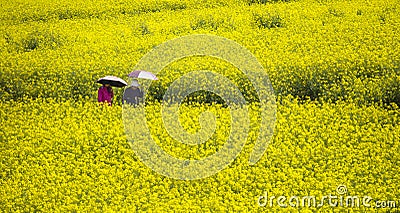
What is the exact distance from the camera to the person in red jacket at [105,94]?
37.1ft

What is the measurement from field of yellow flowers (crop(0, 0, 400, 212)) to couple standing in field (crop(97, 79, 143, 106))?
0.76ft

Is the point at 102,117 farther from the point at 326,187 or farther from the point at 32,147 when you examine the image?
the point at 326,187

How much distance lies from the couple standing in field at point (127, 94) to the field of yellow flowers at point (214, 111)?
0.76 feet

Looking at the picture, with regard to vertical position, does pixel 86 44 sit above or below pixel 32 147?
above

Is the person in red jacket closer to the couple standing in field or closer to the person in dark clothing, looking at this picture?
the couple standing in field

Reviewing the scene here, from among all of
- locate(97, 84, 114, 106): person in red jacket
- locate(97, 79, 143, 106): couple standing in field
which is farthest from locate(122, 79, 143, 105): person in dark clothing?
locate(97, 84, 114, 106): person in red jacket

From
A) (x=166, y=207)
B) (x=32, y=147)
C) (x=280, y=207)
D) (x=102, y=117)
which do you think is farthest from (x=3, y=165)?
(x=280, y=207)

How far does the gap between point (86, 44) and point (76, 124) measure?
14.5 feet

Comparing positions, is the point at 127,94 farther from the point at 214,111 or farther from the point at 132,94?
the point at 214,111

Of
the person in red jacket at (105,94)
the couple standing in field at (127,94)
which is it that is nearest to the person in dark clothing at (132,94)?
the couple standing in field at (127,94)

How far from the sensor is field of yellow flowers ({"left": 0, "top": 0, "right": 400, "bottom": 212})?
338 inches

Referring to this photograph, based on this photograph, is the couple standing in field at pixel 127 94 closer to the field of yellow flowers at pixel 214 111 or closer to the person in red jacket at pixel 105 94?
the person in red jacket at pixel 105 94

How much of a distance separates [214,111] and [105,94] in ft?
6.48

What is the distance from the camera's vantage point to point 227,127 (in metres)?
10.3
